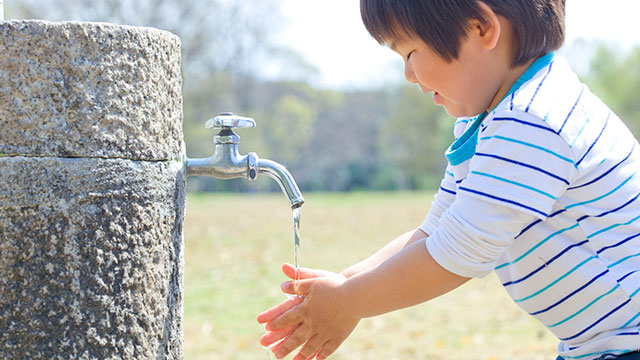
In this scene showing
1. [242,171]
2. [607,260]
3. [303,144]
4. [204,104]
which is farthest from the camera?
[303,144]

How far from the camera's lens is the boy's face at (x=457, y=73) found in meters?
1.60

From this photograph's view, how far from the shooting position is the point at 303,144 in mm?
31000

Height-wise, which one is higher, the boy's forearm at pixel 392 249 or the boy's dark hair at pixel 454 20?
the boy's dark hair at pixel 454 20

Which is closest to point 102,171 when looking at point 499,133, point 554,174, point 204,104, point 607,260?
point 499,133

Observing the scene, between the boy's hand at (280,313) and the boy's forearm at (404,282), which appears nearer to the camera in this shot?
the boy's forearm at (404,282)

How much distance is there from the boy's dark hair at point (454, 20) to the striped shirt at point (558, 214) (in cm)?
7

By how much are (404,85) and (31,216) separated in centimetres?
3295

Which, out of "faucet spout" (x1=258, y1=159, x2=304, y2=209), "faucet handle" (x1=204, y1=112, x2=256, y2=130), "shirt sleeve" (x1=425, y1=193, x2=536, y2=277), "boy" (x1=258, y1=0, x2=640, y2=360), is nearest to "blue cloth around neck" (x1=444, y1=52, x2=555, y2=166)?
"boy" (x1=258, y1=0, x2=640, y2=360)

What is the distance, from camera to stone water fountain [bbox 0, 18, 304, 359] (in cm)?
147

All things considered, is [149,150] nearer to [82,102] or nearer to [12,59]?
[82,102]

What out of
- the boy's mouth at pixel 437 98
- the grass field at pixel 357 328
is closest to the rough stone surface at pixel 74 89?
the boy's mouth at pixel 437 98

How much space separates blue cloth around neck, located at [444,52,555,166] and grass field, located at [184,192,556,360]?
534 millimetres

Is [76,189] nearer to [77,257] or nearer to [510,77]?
[77,257]

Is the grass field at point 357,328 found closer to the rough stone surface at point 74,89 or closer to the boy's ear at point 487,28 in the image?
the boy's ear at point 487,28
